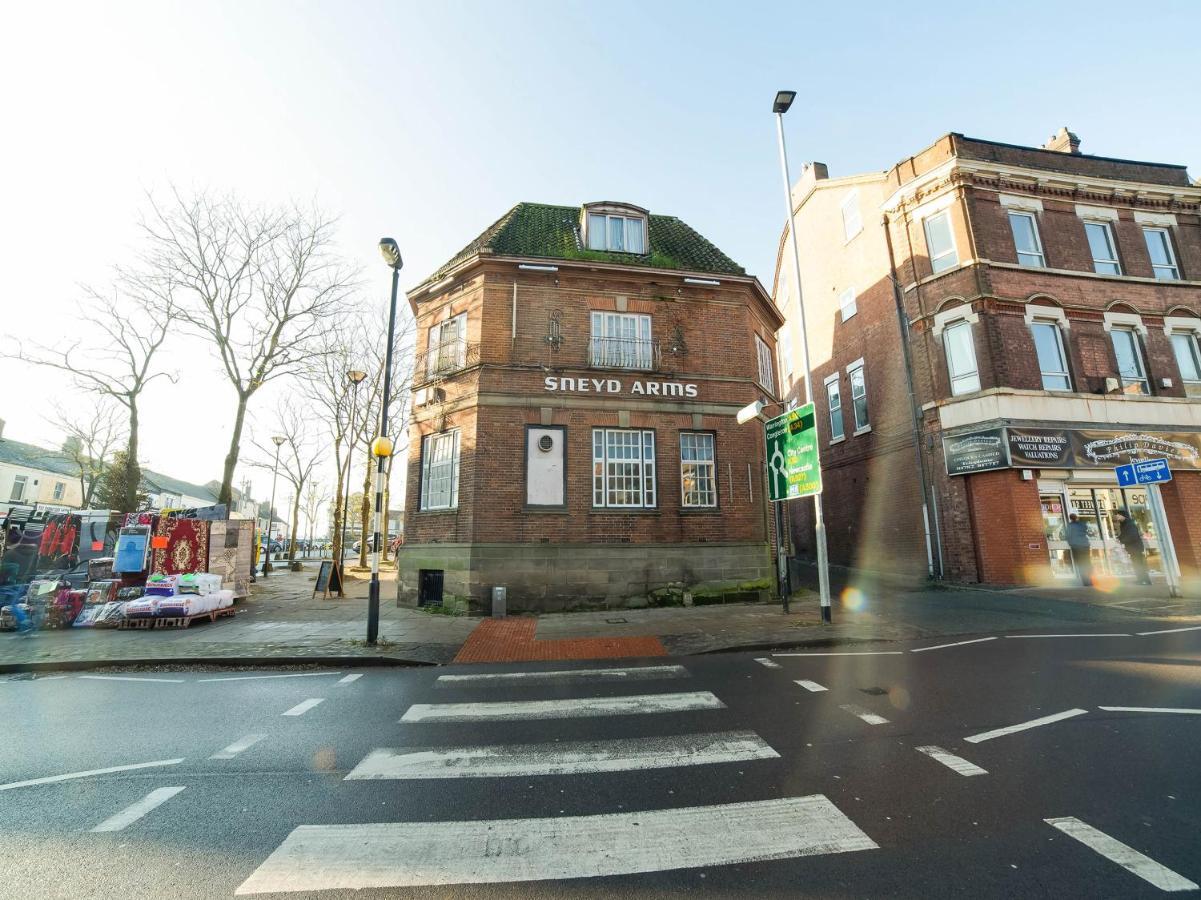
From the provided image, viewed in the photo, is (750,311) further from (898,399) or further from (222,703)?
(222,703)

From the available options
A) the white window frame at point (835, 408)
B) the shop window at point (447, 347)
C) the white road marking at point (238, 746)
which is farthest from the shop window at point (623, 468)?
the white window frame at point (835, 408)

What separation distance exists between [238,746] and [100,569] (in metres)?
12.0

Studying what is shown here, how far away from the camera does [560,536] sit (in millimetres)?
13320

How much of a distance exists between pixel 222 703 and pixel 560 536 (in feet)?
26.4

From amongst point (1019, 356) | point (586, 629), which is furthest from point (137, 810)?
point (1019, 356)

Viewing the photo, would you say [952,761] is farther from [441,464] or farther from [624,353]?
[441,464]

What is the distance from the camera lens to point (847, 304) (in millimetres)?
21312

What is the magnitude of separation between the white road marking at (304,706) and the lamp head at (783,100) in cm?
1509

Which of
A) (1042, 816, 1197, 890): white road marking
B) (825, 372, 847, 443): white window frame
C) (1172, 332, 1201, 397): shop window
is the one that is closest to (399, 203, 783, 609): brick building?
Answer: (825, 372, 847, 443): white window frame

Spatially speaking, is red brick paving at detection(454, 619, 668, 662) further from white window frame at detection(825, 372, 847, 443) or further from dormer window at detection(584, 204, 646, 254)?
white window frame at detection(825, 372, 847, 443)

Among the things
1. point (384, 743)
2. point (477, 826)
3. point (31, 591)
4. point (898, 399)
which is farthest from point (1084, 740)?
point (31, 591)

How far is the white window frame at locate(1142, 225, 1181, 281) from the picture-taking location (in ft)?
58.9

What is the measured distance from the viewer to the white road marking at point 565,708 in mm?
5477

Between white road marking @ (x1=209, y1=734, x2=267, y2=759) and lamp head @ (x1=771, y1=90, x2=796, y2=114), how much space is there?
15.4m
